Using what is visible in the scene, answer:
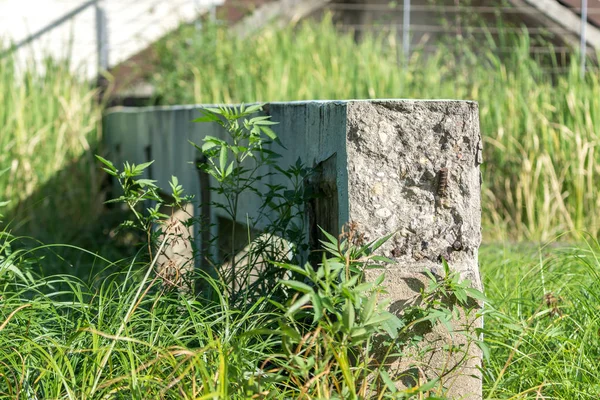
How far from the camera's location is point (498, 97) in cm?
645

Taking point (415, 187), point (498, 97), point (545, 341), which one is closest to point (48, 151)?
point (498, 97)

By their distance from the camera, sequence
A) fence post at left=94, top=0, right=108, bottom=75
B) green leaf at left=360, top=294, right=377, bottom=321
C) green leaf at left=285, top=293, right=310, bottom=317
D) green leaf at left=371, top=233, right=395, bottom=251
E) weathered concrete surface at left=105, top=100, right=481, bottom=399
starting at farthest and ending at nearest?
fence post at left=94, top=0, right=108, bottom=75 → weathered concrete surface at left=105, top=100, right=481, bottom=399 → green leaf at left=371, top=233, right=395, bottom=251 → green leaf at left=360, top=294, right=377, bottom=321 → green leaf at left=285, top=293, right=310, bottom=317

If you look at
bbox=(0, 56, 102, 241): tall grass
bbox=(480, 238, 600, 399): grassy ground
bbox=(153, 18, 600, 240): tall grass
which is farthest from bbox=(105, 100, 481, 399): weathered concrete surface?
bbox=(0, 56, 102, 241): tall grass

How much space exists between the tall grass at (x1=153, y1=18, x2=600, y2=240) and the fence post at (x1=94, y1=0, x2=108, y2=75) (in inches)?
101

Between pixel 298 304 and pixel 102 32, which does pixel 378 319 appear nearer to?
pixel 298 304

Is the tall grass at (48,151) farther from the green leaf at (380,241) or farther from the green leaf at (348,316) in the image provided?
the green leaf at (348,316)

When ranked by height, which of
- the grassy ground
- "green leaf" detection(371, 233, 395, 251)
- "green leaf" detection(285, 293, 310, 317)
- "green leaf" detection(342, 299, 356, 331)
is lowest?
the grassy ground

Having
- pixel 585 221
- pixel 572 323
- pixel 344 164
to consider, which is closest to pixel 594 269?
pixel 572 323

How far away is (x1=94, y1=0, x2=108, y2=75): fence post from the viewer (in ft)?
32.5

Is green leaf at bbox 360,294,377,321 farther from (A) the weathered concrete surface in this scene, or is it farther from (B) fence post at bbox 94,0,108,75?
(B) fence post at bbox 94,0,108,75

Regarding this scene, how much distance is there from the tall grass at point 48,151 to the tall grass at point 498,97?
104 cm

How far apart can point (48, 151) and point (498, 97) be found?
3.94 m

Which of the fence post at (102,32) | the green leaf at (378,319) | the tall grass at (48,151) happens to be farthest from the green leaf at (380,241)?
the fence post at (102,32)

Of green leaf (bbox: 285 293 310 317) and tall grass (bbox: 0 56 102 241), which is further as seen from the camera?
tall grass (bbox: 0 56 102 241)
